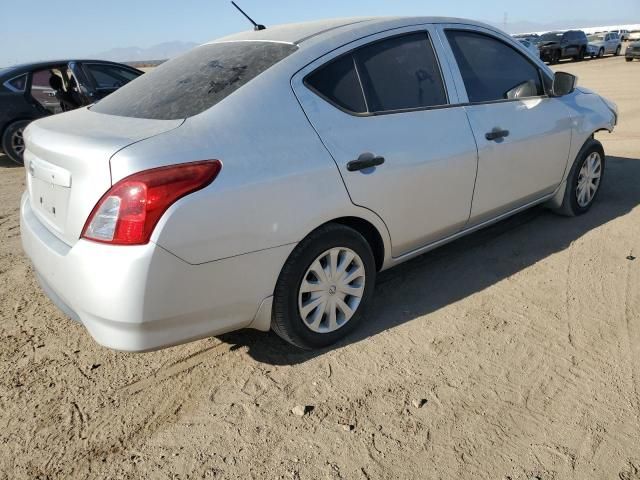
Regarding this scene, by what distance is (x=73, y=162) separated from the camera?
2.34 m

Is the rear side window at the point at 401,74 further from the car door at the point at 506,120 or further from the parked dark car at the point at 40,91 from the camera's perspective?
the parked dark car at the point at 40,91

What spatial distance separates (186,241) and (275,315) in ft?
2.26

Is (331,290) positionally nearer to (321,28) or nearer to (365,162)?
(365,162)

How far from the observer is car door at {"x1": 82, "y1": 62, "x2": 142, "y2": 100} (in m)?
8.59

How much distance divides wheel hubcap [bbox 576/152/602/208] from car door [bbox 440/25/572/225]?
48 cm

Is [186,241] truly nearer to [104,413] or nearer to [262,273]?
[262,273]

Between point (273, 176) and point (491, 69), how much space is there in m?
2.10

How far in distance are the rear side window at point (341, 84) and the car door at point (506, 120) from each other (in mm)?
862

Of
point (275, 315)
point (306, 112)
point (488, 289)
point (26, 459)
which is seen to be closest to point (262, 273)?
point (275, 315)

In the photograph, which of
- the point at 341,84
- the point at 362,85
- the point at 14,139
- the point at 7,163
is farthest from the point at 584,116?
the point at 7,163

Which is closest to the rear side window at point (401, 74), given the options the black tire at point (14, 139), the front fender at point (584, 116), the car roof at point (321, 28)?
the car roof at point (321, 28)

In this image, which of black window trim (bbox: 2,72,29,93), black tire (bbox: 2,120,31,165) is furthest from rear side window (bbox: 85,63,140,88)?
black tire (bbox: 2,120,31,165)

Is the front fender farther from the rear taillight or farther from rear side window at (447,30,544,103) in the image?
the rear taillight

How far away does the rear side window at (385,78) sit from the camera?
2846 millimetres
